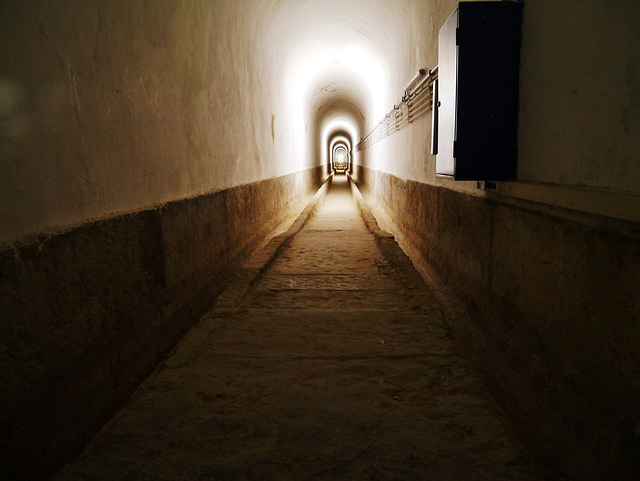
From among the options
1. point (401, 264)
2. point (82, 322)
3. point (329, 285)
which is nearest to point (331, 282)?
point (329, 285)

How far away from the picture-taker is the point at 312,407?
82.7 inches

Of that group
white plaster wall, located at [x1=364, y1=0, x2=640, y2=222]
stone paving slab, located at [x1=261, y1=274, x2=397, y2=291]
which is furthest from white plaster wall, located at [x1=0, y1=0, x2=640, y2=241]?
stone paving slab, located at [x1=261, y1=274, x2=397, y2=291]

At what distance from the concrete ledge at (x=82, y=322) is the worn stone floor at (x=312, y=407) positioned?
0.47ft

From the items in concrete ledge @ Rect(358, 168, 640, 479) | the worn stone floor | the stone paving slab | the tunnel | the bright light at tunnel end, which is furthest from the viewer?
the bright light at tunnel end

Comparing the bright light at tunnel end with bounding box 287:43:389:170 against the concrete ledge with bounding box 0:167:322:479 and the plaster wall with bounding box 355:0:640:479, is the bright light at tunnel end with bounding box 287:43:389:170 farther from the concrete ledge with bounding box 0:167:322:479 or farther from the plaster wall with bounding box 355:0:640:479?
the concrete ledge with bounding box 0:167:322:479

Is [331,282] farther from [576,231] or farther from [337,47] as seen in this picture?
[337,47]

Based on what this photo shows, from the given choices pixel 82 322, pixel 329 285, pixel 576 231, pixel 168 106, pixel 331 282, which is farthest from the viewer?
pixel 331 282

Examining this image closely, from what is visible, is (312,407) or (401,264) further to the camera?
(401,264)

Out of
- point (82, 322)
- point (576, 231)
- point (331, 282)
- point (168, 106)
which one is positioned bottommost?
point (331, 282)

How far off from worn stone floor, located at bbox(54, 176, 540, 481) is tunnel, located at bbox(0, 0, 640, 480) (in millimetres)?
19

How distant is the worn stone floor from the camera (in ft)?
5.55

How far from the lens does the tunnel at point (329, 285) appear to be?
1539 millimetres

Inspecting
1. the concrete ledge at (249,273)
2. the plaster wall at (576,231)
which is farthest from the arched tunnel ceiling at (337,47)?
the plaster wall at (576,231)

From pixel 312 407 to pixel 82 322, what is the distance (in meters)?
1.23
